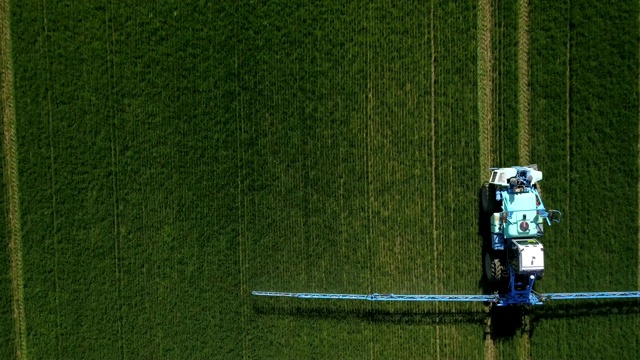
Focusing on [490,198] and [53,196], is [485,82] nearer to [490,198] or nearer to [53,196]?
[490,198]

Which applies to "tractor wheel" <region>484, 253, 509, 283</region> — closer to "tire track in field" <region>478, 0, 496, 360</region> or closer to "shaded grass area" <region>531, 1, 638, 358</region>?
"shaded grass area" <region>531, 1, 638, 358</region>

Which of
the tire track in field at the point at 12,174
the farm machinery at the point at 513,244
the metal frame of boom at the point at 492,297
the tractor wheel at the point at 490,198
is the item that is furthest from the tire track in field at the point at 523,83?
the tire track in field at the point at 12,174

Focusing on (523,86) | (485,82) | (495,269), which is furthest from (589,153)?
(495,269)

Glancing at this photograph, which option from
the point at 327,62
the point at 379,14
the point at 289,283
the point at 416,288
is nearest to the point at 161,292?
the point at 289,283

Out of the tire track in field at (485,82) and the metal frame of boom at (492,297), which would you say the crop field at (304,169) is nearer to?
the tire track in field at (485,82)

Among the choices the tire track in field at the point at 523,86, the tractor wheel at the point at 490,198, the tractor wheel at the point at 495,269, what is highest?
the tire track in field at the point at 523,86

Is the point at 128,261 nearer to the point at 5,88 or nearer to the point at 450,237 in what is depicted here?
the point at 5,88
